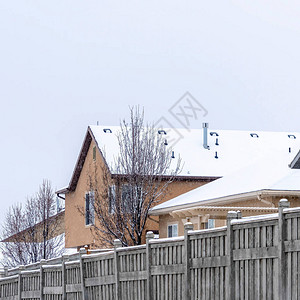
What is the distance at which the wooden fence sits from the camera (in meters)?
10.4

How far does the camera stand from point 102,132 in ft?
129

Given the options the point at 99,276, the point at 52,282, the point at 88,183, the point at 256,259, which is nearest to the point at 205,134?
the point at 88,183

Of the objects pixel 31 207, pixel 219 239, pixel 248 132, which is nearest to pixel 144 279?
pixel 219 239

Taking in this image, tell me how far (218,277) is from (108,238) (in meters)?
20.8

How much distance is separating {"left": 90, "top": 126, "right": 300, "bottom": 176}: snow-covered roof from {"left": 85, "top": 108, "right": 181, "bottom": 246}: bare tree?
214 cm

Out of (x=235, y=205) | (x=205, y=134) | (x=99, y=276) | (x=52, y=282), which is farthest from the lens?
(x=205, y=134)

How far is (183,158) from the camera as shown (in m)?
37.8

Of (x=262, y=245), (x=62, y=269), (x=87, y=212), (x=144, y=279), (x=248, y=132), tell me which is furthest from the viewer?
(x=248, y=132)

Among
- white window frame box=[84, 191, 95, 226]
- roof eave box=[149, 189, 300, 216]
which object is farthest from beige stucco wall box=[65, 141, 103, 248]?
roof eave box=[149, 189, 300, 216]

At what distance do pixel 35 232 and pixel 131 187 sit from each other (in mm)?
15556

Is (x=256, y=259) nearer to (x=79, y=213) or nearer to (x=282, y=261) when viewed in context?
(x=282, y=261)

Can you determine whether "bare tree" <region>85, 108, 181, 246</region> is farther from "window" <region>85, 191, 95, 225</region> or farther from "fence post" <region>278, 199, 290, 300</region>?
"fence post" <region>278, 199, 290, 300</region>

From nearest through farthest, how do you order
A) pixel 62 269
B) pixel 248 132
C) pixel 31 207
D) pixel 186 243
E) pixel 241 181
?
pixel 186 243
pixel 62 269
pixel 241 181
pixel 248 132
pixel 31 207

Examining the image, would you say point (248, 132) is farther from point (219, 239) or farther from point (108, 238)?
point (219, 239)
